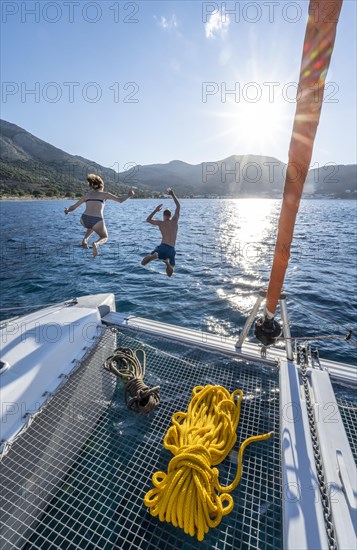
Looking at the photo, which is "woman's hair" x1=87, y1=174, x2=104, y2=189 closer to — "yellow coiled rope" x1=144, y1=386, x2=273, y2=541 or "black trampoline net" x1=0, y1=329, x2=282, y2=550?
"black trampoline net" x1=0, y1=329, x2=282, y2=550

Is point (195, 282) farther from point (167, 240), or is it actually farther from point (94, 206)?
point (94, 206)

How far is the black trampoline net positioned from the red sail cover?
3.46 meters

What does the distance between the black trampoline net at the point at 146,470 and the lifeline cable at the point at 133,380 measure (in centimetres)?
21

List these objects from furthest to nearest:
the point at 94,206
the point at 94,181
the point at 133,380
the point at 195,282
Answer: the point at 195,282 < the point at 94,206 < the point at 94,181 < the point at 133,380

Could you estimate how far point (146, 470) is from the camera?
3.87 meters

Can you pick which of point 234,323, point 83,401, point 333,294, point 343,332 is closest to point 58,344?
point 83,401

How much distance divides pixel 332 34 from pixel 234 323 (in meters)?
9.04

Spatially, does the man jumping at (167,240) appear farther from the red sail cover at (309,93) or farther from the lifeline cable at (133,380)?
the red sail cover at (309,93)

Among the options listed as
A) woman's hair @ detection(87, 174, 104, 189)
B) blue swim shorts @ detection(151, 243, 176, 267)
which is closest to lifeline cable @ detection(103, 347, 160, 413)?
blue swim shorts @ detection(151, 243, 176, 267)

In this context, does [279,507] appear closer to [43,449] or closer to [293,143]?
[43,449]

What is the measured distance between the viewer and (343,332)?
10.0m

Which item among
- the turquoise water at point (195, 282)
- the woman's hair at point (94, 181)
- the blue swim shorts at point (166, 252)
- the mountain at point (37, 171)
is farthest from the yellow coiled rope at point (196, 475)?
the mountain at point (37, 171)

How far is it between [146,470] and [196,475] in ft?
2.78

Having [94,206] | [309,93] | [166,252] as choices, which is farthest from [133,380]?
[309,93]
